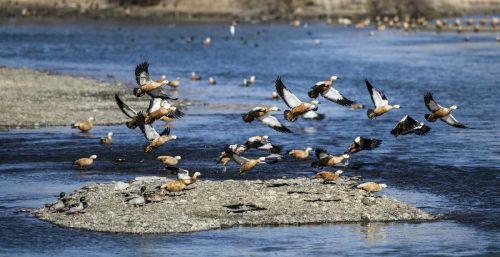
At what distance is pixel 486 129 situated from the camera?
40.7 metres

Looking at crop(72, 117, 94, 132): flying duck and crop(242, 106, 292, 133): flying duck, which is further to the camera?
crop(72, 117, 94, 132): flying duck

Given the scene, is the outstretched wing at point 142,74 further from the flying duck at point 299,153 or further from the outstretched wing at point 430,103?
the outstretched wing at point 430,103

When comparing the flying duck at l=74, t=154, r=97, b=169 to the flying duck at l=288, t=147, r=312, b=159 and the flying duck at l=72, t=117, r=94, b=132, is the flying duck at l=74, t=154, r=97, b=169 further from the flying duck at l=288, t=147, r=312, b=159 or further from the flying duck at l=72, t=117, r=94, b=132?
the flying duck at l=72, t=117, r=94, b=132

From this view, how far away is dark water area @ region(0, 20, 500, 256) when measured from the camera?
23391 millimetres

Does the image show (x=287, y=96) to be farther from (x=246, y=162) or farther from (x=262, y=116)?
(x=246, y=162)

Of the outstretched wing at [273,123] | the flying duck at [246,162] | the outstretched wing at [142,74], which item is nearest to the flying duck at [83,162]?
the outstretched wing at [142,74]

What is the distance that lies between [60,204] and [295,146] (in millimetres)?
12739

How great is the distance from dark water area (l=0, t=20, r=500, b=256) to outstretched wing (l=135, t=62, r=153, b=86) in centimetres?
340

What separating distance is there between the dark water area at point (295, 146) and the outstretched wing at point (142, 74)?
3395mm

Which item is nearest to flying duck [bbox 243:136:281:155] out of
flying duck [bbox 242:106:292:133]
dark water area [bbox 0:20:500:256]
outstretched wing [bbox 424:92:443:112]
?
flying duck [bbox 242:106:292:133]

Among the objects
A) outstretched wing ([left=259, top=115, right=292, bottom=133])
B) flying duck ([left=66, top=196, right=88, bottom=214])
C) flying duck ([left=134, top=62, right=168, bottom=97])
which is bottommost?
flying duck ([left=66, top=196, right=88, bottom=214])

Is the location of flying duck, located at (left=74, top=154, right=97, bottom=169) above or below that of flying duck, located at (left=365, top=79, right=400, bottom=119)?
below

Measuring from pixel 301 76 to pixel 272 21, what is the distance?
2281 inches

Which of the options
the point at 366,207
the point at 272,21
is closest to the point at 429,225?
the point at 366,207
